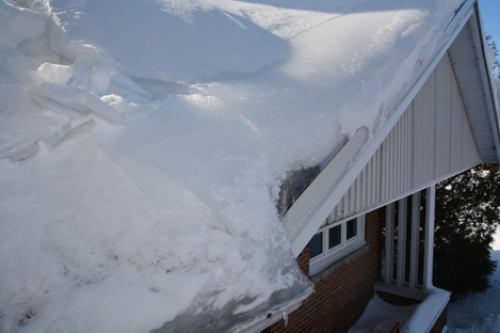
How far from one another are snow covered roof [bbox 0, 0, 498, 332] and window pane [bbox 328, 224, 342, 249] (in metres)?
3.05

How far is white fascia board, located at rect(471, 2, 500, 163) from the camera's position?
363 centimetres

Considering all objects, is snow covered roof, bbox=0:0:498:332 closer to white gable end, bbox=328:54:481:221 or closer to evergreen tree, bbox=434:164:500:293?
white gable end, bbox=328:54:481:221

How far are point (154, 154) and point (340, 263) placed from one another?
4.28 metres

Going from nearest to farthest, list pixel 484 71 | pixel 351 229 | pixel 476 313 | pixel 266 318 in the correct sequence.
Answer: pixel 266 318
pixel 484 71
pixel 351 229
pixel 476 313

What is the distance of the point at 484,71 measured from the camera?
4.39 metres

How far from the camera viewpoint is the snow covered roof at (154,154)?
0.99 meters

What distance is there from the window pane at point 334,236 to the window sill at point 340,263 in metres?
0.23

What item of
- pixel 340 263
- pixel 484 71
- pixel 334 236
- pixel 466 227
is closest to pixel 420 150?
pixel 484 71

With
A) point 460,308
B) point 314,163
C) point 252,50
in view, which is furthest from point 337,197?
point 460,308

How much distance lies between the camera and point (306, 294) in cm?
126

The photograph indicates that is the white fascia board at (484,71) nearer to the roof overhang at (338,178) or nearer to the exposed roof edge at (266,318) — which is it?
the roof overhang at (338,178)

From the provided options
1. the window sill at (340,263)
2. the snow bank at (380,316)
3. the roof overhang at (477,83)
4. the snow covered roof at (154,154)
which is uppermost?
the roof overhang at (477,83)

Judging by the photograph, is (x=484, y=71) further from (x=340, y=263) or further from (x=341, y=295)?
(x=341, y=295)

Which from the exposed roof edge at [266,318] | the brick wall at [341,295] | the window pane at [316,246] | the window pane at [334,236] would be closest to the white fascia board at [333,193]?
the exposed roof edge at [266,318]
